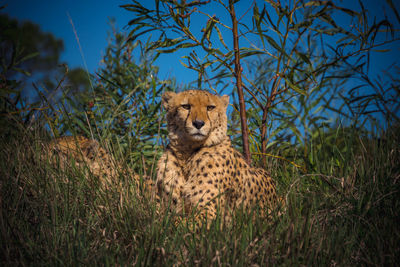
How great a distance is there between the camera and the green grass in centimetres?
166

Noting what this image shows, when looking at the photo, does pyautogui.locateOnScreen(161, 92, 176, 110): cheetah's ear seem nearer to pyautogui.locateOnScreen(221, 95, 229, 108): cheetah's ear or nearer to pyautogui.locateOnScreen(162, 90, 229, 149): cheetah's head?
pyautogui.locateOnScreen(162, 90, 229, 149): cheetah's head

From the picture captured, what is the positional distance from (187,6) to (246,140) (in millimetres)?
1279

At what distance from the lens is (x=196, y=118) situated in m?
2.50

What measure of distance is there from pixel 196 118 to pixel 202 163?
0.36 meters

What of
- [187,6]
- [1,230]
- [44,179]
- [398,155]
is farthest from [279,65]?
[1,230]

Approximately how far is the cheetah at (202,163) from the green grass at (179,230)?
1.12 ft

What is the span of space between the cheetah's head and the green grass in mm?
610

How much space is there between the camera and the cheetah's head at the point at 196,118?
2.51m

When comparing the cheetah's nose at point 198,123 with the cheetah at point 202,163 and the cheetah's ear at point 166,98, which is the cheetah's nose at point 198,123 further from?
the cheetah's ear at point 166,98

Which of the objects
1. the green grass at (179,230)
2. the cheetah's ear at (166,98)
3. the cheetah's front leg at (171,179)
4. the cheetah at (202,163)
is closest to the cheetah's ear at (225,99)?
the cheetah at (202,163)

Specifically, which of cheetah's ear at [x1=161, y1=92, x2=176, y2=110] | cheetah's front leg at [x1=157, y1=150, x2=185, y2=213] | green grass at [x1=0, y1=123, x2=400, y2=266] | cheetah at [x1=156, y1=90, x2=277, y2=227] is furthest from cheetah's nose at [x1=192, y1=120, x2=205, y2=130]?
green grass at [x1=0, y1=123, x2=400, y2=266]

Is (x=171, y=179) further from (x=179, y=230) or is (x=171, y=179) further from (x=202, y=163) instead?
(x=179, y=230)

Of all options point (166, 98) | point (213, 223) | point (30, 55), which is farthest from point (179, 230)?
point (30, 55)

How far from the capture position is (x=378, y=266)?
1651 mm
